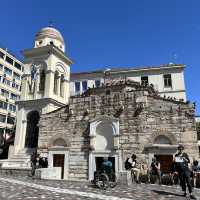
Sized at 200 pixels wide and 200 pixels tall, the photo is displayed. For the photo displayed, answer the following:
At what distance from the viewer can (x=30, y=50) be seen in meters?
26.8

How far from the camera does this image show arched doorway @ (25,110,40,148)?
77.4 feet

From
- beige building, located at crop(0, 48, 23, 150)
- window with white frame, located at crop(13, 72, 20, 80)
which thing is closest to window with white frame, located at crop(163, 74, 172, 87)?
beige building, located at crop(0, 48, 23, 150)

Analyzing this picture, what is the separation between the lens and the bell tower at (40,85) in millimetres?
23906

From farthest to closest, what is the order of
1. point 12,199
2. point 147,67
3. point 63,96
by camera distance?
point 147,67 → point 63,96 → point 12,199

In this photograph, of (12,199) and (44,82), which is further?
(44,82)

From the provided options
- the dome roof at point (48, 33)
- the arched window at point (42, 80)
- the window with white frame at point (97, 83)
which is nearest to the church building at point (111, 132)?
the arched window at point (42, 80)

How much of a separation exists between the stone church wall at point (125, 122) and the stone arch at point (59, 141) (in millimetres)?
85

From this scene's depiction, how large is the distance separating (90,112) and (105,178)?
8.55 m

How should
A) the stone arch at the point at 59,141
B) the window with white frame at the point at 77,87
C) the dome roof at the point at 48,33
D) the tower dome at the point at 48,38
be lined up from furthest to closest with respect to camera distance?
the window with white frame at the point at 77,87
the dome roof at the point at 48,33
the tower dome at the point at 48,38
the stone arch at the point at 59,141

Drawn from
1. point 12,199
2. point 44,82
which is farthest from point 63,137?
point 12,199

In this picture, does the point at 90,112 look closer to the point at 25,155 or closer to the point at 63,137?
the point at 63,137

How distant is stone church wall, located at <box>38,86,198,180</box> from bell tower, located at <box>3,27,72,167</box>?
4.25 meters

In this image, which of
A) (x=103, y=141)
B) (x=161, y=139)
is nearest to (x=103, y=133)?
(x=103, y=141)

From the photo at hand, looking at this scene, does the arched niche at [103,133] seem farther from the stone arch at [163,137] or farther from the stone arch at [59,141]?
the stone arch at [163,137]
